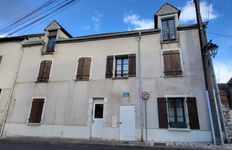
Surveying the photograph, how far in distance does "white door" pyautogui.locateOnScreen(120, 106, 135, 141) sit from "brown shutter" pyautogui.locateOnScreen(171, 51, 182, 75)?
3.07 meters

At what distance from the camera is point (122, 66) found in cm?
930

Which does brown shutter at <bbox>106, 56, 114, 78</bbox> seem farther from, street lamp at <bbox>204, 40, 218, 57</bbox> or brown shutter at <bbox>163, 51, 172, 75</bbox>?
street lamp at <bbox>204, 40, 218, 57</bbox>

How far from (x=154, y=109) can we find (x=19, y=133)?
817 centimetres

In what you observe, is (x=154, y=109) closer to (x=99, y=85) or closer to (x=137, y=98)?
(x=137, y=98)

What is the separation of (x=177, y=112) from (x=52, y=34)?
32.9 feet

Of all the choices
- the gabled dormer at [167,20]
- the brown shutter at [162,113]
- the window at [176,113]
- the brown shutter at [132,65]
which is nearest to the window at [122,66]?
the brown shutter at [132,65]

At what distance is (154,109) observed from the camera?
26.0 ft

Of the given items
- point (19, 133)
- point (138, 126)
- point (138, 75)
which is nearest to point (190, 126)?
point (138, 126)

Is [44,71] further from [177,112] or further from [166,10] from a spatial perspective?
[166,10]

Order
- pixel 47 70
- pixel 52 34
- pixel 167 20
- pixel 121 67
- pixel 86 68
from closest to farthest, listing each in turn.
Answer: pixel 121 67
pixel 167 20
pixel 86 68
pixel 47 70
pixel 52 34

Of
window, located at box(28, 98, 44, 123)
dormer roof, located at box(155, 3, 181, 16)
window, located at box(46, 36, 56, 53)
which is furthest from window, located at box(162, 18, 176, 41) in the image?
window, located at box(28, 98, 44, 123)

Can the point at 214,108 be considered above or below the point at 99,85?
below

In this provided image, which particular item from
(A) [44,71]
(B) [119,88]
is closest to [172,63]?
(B) [119,88]

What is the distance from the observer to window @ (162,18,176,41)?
8953mm
